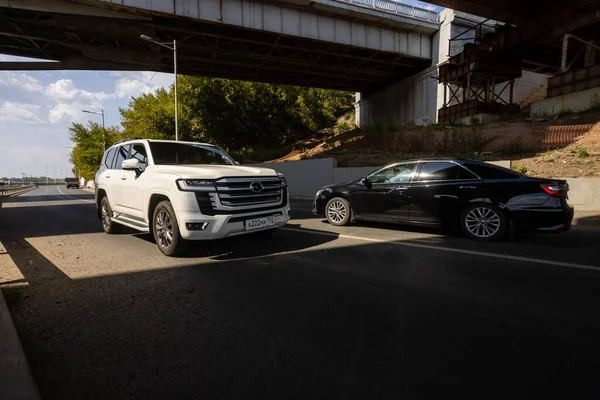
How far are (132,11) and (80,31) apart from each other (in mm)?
5578

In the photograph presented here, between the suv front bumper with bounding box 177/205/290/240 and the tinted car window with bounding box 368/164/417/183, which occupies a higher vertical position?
the tinted car window with bounding box 368/164/417/183

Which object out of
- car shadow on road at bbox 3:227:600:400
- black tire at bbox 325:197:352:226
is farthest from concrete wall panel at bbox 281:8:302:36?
car shadow on road at bbox 3:227:600:400

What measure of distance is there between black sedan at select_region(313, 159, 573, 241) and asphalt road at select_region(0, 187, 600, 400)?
0.68m

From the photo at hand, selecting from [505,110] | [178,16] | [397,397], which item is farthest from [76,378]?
[505,110]

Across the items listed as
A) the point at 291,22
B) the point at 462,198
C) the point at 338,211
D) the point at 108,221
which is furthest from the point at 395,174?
the point at 291,22

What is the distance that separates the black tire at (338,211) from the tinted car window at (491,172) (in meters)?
2.76

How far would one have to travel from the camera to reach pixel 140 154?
612 cm

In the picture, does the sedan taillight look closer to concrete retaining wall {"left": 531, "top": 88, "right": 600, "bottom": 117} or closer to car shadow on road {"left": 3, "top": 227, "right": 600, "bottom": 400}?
car shadow on road {"left": 3, "top": 227, "right": 600, "bottom": 400}

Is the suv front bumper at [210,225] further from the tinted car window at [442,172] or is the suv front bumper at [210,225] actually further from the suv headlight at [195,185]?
the tinted car window at [442,172]

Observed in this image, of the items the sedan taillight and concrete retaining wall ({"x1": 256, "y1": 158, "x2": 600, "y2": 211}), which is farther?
concrete retaining wall ({"x1": 256, "y1": 158, "x2": 600, "y2": 211})

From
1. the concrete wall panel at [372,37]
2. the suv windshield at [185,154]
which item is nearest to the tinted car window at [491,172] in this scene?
the suv windshield at [185,154]

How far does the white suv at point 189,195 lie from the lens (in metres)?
4.74

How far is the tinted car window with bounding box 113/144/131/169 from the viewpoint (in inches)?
263

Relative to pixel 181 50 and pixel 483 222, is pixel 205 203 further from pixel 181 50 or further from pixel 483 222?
pixel 181 50
